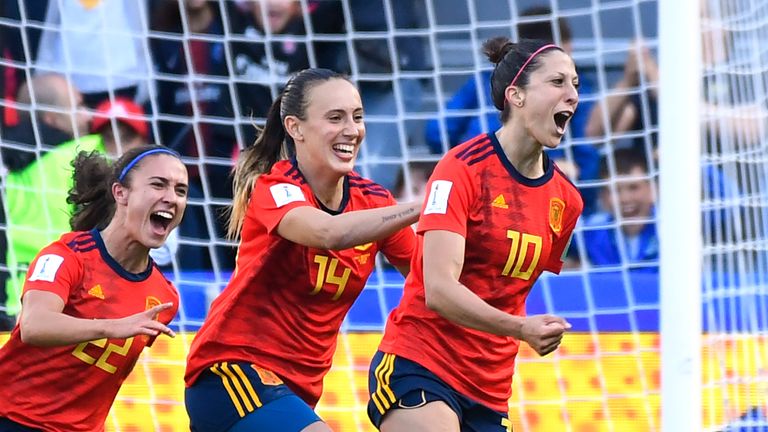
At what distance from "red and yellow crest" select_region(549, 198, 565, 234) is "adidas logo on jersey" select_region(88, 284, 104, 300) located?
1.45m

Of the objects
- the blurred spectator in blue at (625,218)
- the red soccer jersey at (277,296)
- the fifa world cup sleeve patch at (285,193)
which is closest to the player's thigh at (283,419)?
the red soccer jersey at (277,296)

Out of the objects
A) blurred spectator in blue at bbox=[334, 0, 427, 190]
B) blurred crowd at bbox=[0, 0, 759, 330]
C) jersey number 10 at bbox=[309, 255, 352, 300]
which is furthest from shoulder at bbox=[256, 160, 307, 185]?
blurred spectator in blue at bbox=[334, 0, 427, 190]

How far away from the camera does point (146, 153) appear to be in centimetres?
463

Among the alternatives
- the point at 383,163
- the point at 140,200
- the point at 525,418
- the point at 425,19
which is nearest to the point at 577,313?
the point at 525,418

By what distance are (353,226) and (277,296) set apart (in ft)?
1.18

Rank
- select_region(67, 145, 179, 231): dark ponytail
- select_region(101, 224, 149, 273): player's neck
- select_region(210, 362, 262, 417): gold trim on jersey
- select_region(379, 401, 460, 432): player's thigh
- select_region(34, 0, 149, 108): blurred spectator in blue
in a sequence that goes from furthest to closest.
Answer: select_region(34, 0, 149, 108): blurred spectator in blue
select_region(67, 145, 179, 231): dark ponytail
select_region(101, 224, 149, 273): player's neck
select_region(210, 362, 262, 417): gold trim on jersey
select_region(379, 401, 460, 432): player's thigh

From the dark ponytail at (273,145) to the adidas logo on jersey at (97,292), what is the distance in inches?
18.5

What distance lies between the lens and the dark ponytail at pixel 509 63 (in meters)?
4.08

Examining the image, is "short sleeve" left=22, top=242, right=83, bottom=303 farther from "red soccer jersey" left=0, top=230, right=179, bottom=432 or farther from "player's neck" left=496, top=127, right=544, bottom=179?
"player's neck" left=496, top=127, right=544, bottom=179

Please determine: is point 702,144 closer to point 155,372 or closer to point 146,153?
point 146,153

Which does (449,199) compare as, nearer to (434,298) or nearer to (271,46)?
(434,298)

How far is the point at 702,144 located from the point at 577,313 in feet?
6.64

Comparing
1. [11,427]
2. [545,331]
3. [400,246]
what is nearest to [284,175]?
[400,246]

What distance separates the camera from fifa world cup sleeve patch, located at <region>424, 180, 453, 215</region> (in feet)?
12.6
